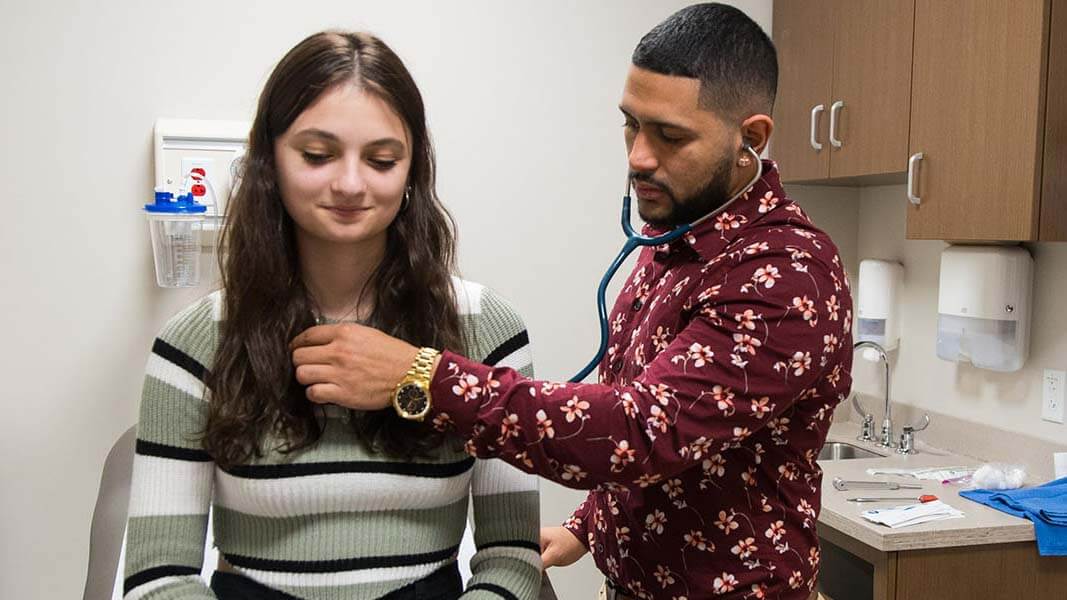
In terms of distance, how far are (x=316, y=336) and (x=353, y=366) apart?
0.23ft

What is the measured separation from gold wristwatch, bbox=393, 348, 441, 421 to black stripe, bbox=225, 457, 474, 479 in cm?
7

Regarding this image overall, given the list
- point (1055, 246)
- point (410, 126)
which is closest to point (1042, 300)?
point (1055, 246)

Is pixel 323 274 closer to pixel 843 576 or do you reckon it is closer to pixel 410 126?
pixel 410 126

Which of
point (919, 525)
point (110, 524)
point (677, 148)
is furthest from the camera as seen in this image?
point (919, 525)

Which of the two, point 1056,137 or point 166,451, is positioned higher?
point 1056,137

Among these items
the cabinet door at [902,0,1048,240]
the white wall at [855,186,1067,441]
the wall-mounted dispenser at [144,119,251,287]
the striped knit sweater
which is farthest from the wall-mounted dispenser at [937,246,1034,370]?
the wall-mounted dispenser at [144,119,251,287]

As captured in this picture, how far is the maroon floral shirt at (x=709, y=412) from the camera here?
3.49 ft

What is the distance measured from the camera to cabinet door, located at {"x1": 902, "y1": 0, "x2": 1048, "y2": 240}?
1.86 m

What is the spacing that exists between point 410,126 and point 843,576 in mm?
1832

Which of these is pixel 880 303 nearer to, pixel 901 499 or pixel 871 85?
pixel 871 85

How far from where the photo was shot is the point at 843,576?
2367 mm

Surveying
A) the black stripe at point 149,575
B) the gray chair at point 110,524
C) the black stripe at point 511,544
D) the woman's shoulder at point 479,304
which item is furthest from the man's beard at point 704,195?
the gray chair at point 110,524

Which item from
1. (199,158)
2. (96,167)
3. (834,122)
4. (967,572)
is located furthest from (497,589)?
(834,122)

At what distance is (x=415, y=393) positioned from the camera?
3.36ft
